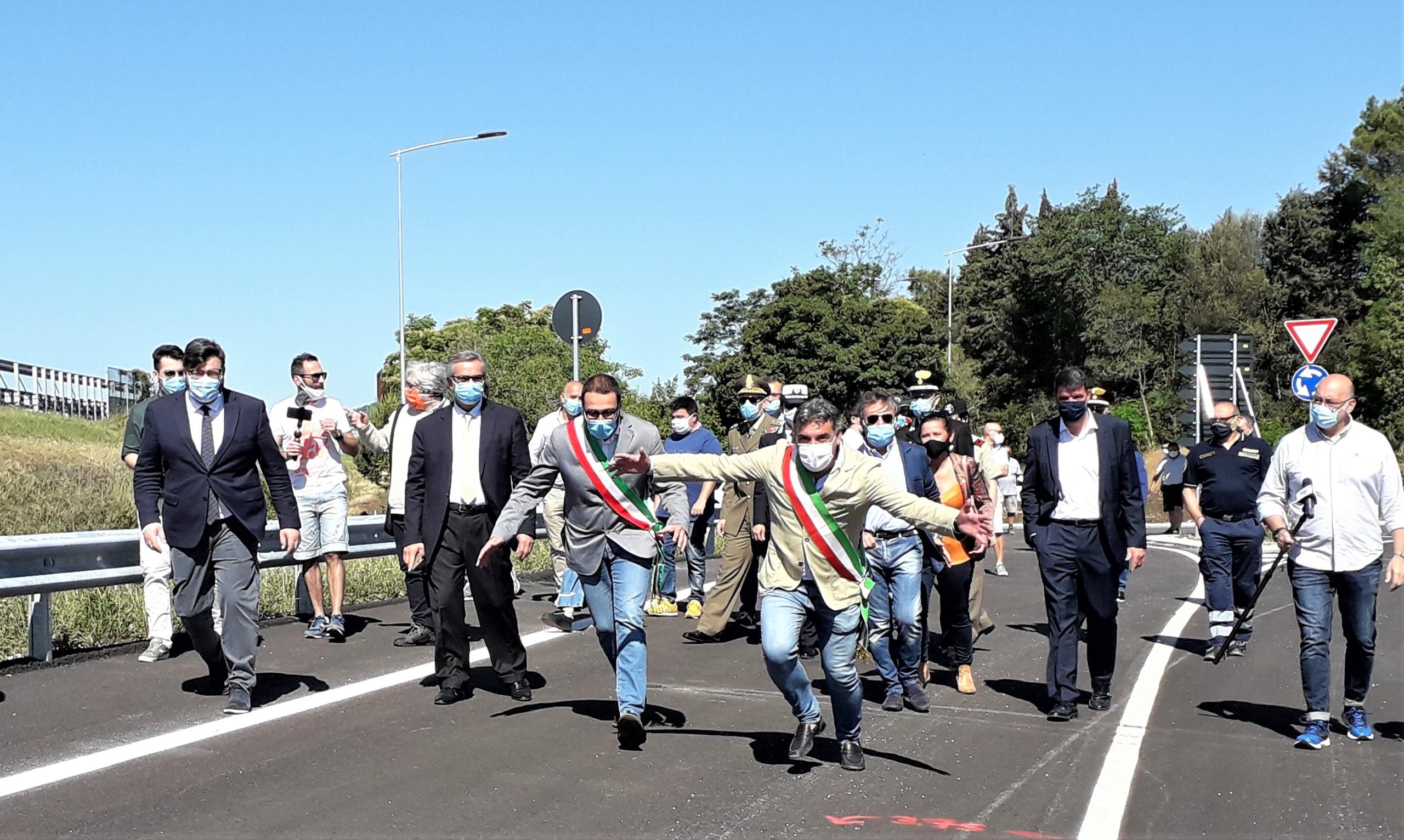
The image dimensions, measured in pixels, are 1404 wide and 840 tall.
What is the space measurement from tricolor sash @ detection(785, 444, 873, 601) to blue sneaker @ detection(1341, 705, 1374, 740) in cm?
310

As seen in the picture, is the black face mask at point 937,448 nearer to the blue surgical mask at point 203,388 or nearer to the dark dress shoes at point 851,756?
the dark dress shoes at point 851,756

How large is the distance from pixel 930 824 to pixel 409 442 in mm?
5634

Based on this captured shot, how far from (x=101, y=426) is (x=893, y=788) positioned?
3096cm

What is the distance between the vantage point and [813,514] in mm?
6648

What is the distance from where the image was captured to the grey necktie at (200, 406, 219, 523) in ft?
26.5

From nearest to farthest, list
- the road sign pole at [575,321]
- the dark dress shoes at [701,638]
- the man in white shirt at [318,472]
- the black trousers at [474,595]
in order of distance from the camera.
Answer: the black trousers at [474,595] → the man in white shirt at [318,472] → the dark dress shoes at [701,638] → the road sign pole at [575,321]

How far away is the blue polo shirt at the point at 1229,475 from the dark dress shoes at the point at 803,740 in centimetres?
529

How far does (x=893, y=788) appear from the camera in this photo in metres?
6.45

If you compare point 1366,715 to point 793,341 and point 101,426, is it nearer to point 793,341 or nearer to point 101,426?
point 101,426

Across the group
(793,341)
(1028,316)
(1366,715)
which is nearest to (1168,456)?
(1366,715)

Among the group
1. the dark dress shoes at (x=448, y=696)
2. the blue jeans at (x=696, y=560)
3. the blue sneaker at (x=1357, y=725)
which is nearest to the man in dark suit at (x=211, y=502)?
the dark dress shoes at (x=448, y=696)

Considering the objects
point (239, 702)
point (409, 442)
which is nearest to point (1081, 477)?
point (409, 442)

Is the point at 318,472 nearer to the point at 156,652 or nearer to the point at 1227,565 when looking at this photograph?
the point at 156,652

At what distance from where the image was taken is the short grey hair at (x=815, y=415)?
667 cm
